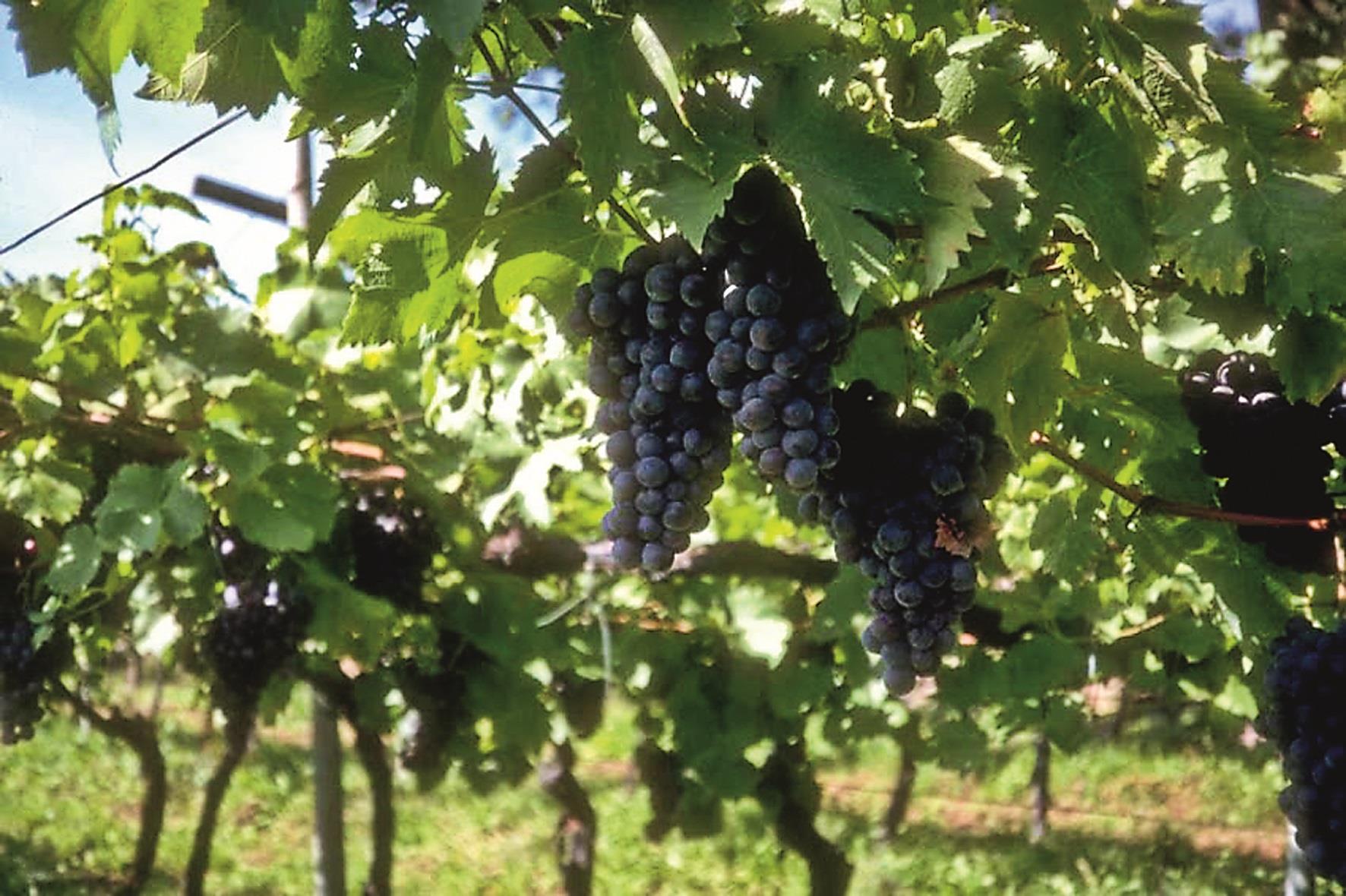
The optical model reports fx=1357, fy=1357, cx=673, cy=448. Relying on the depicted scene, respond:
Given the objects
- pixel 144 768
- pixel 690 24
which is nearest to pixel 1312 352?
pixel 690 24

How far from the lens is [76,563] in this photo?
103 inches

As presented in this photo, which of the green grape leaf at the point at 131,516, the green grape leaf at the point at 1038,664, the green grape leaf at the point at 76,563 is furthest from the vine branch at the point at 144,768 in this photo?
the green grape leaf at the point at 1038,664

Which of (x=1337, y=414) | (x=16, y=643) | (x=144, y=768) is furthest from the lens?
(x=144, y=768)

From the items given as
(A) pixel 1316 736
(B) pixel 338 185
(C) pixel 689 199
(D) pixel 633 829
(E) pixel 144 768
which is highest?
(B) pixel 338 185

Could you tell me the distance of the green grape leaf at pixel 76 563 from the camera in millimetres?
2580

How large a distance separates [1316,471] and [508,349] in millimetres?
1784

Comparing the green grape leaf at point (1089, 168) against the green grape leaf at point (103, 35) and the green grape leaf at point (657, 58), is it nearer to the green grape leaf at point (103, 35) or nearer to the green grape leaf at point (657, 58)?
the green grape leaf at point (657, 58)

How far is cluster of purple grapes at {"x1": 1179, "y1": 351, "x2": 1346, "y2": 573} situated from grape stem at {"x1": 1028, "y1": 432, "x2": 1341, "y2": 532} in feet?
0.05

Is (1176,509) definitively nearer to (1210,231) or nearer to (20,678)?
(1210,231)

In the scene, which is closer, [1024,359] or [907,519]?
[907,519]

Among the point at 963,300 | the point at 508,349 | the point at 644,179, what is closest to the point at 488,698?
the point at 508,349

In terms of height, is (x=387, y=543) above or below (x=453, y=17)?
above

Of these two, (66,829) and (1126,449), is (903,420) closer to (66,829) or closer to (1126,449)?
(1126,449)

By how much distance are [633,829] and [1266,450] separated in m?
7.47
